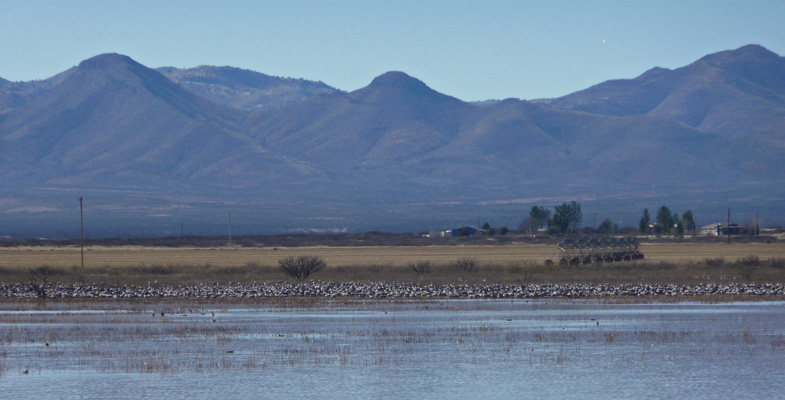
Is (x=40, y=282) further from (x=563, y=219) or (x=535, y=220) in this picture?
(x=535, y=220)

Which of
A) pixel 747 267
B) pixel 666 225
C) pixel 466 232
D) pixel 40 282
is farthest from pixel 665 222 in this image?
pixel 40 282

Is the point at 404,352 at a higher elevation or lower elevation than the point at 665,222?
lower

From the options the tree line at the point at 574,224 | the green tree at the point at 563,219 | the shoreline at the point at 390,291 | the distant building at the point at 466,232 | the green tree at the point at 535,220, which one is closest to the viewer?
the shoreline at the point at 390,291

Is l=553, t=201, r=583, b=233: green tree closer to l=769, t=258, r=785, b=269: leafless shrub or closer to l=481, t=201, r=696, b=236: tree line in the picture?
l=481, t=201, r=696, b=236: tree line

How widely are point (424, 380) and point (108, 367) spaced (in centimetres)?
642

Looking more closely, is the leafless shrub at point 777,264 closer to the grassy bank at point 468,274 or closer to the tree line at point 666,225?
the grassy bank at point 468,274

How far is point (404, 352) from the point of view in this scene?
2258 cm

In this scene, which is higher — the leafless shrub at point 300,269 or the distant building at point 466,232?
the distant building at point 466,232

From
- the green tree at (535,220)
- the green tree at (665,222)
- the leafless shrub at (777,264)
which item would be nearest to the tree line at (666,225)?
the green tree at (665,222)

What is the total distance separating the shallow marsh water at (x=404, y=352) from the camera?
723 inches

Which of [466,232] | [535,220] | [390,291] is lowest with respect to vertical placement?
[390,291]

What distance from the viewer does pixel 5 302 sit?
37281 mm

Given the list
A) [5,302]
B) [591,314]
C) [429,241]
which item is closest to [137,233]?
[429,241]

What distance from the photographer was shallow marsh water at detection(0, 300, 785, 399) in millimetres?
18375
